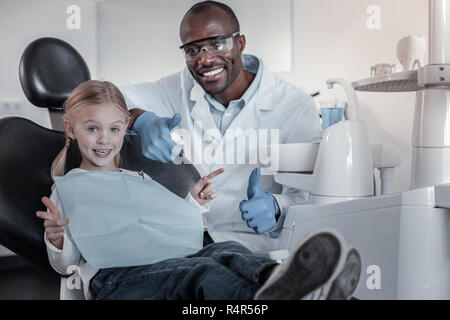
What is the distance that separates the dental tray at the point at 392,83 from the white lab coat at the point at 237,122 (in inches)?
5.2

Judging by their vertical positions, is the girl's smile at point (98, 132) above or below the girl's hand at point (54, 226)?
above

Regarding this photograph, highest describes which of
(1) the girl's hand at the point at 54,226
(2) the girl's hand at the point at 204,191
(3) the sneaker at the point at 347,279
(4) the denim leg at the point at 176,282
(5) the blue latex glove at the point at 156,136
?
(5) the blue latex glove at the point at 156,136

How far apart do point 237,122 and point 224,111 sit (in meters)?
0.04

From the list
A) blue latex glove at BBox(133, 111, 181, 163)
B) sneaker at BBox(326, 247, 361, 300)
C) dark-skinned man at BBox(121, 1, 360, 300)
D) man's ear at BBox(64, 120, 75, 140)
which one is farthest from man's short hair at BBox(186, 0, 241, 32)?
sneaker at BBox(326, 247, 361, 300)

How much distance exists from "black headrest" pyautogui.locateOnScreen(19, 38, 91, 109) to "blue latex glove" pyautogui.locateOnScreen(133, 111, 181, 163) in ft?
0.58

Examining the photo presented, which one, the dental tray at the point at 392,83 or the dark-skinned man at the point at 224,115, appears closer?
the dental tray at the point at 392,83

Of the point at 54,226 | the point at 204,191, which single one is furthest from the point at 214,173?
the point at 54,226

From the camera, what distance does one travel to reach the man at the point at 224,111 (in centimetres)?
109

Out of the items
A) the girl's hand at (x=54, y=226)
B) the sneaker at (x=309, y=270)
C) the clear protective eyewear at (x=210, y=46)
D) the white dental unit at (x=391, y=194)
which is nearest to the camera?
the sneaker at (x=309, y=270)

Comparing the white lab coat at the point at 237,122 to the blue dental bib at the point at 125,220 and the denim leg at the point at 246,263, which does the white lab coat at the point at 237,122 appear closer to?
the blue dental bib at the point at 125,220

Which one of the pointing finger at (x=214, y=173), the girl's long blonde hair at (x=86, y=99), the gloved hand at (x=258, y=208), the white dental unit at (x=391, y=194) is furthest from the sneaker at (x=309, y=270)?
the girl's long blonde hair at (x=86, y=99)

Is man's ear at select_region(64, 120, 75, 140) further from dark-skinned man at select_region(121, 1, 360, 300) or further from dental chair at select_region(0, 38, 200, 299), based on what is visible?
dark-skinned man at select_region(121, 1, 360, 300)

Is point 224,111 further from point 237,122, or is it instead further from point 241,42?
point 241,42
